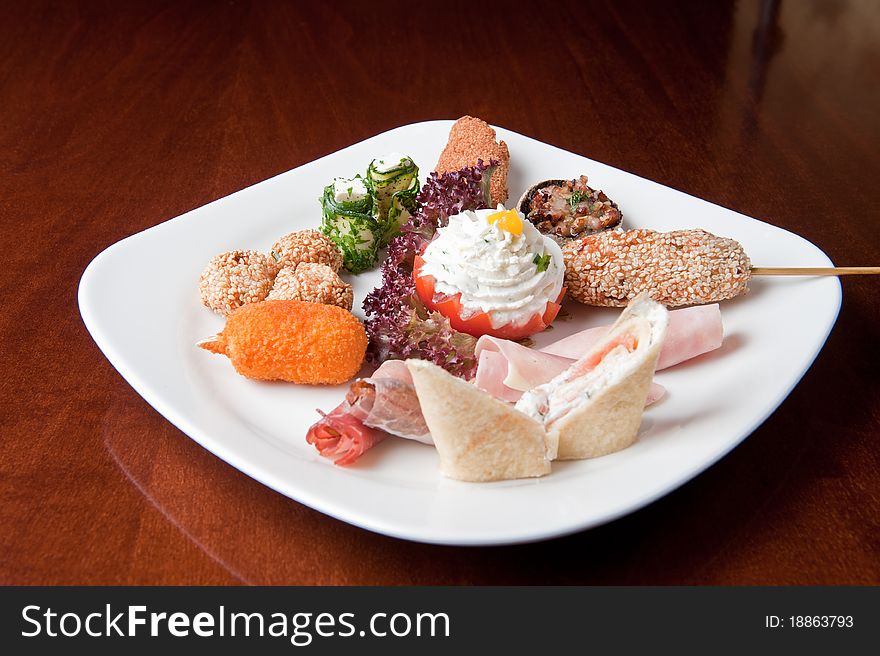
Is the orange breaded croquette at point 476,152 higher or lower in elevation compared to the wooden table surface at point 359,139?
higher

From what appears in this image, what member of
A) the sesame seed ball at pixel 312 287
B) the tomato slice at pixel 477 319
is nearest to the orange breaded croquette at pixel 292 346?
the sesame seed ball at pixel 312 287

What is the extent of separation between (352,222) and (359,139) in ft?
4.21

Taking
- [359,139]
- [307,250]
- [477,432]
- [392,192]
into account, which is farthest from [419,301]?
[359,139]

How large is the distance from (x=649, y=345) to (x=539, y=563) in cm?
56

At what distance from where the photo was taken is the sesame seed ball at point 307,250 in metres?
3.01

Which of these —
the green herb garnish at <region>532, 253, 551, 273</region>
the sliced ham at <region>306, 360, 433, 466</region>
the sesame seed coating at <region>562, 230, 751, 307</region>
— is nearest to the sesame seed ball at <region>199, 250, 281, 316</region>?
the sliced ham at <region>306, 360, 433, 466</region>

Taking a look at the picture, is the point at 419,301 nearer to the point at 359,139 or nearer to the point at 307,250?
the point at 307,250

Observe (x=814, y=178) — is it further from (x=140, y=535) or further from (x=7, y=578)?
(x=7, y=578)

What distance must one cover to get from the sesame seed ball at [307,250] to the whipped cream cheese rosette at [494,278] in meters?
0.39

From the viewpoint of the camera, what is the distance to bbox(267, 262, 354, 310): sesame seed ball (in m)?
2.79

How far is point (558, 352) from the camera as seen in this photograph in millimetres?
2621

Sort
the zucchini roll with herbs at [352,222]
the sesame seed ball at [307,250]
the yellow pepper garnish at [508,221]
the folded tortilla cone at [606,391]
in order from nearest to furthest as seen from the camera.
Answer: the folded tortilla cone at [606,391]
the yellow pepper garnish at [508,221]
the sesame seed ball at [307,250]
the zucchini roll with herbs at [352,222]

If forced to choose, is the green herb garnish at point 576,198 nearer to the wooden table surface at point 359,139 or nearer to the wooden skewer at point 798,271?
the wooden skewer at point 798,271

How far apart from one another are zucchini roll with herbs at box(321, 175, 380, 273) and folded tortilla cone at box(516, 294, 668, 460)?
103 cm
